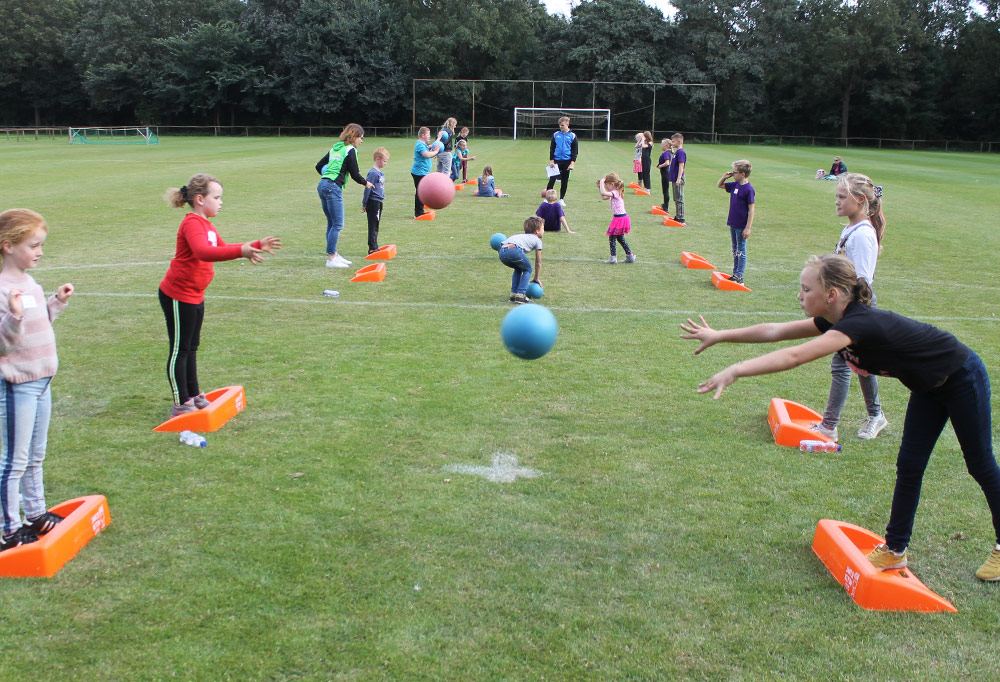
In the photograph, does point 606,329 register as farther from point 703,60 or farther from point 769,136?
point 703,60

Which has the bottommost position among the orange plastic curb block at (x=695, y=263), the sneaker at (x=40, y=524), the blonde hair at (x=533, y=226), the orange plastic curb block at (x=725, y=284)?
the sneaker at (x=40, y=524)

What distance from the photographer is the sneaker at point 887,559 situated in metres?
4.63

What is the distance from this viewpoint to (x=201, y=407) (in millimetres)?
6906

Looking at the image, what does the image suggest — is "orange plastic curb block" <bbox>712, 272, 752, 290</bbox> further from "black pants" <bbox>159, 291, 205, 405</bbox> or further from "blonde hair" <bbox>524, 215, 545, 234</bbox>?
"black pants" <bbox>159, 291, 205, 405</bbox>

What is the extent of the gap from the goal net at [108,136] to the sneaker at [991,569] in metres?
59.3

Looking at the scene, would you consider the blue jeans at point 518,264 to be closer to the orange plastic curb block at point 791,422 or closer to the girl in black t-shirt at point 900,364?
the orange plastic curb block at point 791,422

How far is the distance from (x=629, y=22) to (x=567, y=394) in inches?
2823

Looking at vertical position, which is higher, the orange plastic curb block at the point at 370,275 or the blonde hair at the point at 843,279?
the blonde hair at the point at 843,279

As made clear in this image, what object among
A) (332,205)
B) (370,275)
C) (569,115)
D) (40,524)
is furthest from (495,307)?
(569,115)

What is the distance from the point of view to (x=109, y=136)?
5725cm

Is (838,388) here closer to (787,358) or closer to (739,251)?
(787,358)

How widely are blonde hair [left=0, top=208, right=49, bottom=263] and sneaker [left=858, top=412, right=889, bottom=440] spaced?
6590mm

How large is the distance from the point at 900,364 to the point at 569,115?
63.2 meters

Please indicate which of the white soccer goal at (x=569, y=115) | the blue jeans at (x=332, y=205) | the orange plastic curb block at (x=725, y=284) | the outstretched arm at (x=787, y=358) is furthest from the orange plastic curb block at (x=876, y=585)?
the white soccer goal at (x=569, y=115)
